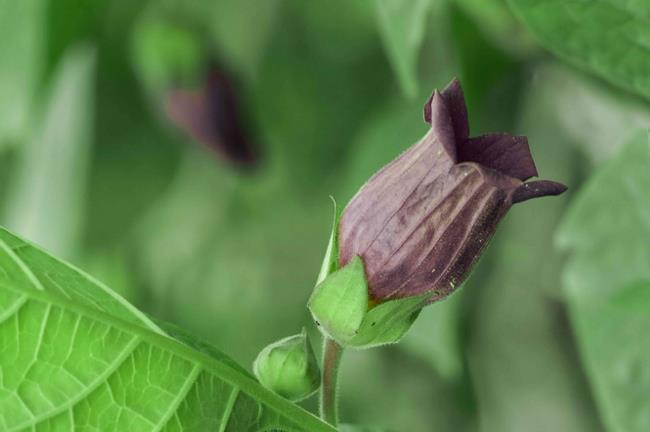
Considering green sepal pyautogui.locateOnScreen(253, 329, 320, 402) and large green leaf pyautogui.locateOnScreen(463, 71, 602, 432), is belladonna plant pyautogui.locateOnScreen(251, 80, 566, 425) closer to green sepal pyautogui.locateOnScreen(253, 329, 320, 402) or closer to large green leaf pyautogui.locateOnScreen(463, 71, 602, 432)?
green sepal pyautogui.locateOnScreen(253, 329, 320, 402)

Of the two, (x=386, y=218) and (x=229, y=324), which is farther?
(x=229, y=324)

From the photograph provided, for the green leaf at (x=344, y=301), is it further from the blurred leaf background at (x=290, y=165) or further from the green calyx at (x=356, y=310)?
the blurred leaf background at (x=290, y=165)

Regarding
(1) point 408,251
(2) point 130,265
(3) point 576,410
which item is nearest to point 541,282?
(3) point 576,410

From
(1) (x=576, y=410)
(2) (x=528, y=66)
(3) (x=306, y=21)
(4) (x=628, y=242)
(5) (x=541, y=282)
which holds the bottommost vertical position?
(1) (x=576, y=410)

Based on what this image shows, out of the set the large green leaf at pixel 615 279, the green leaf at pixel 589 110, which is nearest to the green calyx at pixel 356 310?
the large green leaf at pixel 615 279

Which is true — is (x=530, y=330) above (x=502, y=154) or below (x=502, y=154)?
below

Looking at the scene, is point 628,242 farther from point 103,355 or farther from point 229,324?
point 229,324

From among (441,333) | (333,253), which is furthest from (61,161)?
(333,253)

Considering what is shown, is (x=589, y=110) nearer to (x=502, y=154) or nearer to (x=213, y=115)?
(x=213, y=115)
